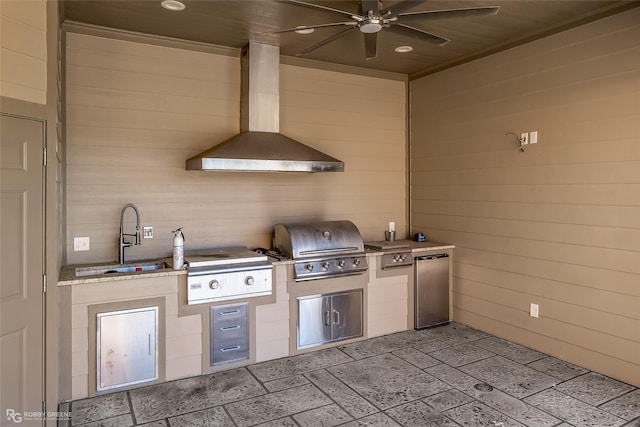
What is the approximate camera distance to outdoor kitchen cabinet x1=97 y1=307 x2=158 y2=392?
2.99 meters

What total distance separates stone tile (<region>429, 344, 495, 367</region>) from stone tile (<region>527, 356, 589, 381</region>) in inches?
14.8

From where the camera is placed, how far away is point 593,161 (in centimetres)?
331

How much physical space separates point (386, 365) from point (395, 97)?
3.03m

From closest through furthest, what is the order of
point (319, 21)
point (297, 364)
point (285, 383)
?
point (285, 383), point (319, 21), point (297, 364)

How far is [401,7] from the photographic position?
2523 mm

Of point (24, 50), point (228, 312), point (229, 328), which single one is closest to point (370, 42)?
point (24, 50)

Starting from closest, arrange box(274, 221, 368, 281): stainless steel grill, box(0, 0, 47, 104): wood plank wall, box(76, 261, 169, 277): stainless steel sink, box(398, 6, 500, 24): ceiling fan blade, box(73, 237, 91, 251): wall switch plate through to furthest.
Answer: box(0, 0, 47, 104): wood plank wall, box(398, 6, 500, 24): ceiling fan blade, box(76, 261, 169, 277): stainless steel sink, box(73, 237, 91, 251): wall switch plate, box(274, 221, 368, 281): stainless steel grill

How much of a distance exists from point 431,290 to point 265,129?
2344mm

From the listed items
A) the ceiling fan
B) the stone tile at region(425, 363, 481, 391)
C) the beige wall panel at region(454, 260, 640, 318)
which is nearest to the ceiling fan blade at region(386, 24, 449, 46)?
the ceiling fan

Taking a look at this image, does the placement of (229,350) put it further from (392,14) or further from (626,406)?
(626,406)

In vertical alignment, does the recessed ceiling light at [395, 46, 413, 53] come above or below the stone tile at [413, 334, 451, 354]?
above

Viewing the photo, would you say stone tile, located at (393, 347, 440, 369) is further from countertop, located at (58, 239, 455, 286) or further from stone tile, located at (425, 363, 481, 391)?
countertop, located at (58, 239, 455, 286)

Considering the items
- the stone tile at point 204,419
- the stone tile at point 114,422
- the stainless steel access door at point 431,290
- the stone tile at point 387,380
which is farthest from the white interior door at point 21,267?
the stainless steel access door at point 431,290

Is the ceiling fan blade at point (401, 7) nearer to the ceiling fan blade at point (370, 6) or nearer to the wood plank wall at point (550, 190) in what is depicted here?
the ceiling fan blade at point (370, 6)
